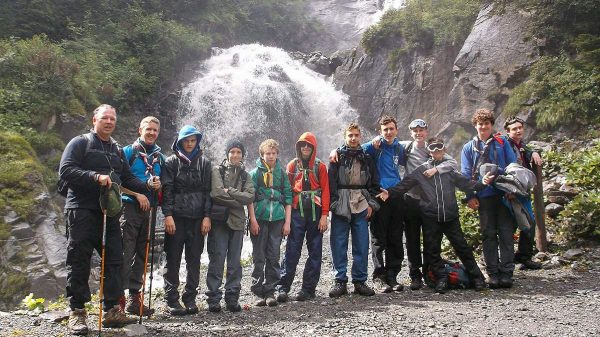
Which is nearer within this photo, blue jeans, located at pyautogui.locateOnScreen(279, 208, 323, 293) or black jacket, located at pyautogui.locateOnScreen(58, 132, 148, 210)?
black jacket, located at pyautogui.locateOnScreen(58, 132, 148, 210)

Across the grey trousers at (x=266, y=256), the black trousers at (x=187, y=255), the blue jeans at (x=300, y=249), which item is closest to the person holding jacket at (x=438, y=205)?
the blue jeans at (x=300, y=249)

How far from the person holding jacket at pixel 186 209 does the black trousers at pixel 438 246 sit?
2.82 m

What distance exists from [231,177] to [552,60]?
1332cm

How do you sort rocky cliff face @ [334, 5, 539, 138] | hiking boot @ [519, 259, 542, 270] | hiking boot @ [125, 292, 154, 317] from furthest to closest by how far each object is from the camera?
1. rocky cliff face @ [334, 5, 539, 138]
2. hiking boot @ [519, 259, 542, 270]
3. hiking boot @ [125, 292, 154, 317]

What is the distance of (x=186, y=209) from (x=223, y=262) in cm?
82

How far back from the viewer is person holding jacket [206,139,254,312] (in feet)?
17.2

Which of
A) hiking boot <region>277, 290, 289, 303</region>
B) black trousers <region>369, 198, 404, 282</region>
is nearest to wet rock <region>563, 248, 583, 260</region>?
black trousers <region>369, 198, 404, 282</region>

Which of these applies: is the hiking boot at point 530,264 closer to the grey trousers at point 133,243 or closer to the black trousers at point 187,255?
the black trousers at point 187,255

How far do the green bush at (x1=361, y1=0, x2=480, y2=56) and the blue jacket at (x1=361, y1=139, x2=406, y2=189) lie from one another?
15.3 meters

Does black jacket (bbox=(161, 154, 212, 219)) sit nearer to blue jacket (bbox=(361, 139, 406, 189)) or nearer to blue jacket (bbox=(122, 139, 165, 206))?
blue jacket (bbox=(122, 139, 165, 206))

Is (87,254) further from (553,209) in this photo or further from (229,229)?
(553,209)

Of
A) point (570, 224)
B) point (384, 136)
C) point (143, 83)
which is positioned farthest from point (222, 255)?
point (143, 83)

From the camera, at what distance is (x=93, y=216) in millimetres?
4340

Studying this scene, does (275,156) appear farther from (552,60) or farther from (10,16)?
(10,16)
